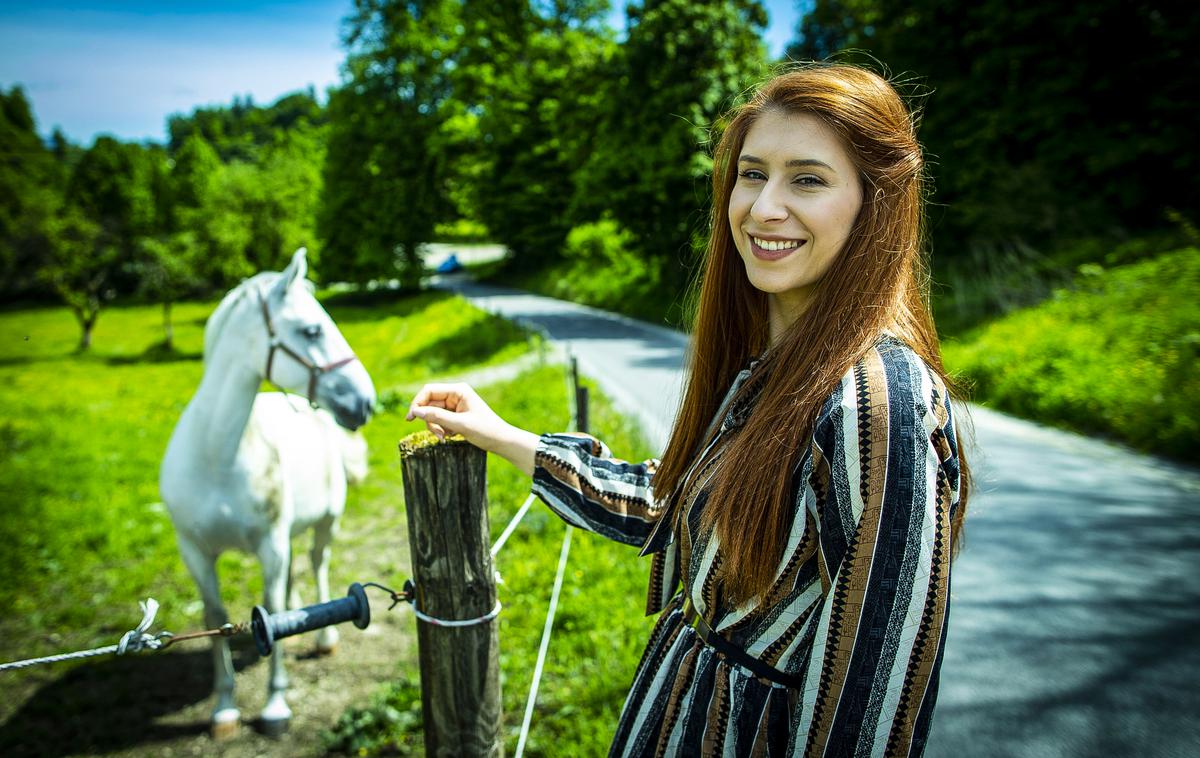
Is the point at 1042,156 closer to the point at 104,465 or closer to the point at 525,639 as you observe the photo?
the point at 525,639

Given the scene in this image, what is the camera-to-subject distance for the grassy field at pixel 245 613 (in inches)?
132

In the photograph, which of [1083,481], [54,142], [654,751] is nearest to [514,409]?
[1083,481]

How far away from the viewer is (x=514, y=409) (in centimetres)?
901

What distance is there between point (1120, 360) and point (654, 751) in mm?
8871

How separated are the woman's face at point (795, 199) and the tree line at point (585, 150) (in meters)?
0.17

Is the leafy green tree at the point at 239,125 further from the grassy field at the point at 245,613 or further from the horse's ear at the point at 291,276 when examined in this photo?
the horse's ear at the point at 291,276

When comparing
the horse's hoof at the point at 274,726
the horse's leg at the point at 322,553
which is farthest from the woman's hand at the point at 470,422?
the horse's leg at the point at 322,553

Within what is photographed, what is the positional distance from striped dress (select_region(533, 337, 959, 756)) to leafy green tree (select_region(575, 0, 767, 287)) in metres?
14.3

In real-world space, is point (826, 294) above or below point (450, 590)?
above

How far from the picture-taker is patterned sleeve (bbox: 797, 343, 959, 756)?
3.12ft

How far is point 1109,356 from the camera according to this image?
8.23 m

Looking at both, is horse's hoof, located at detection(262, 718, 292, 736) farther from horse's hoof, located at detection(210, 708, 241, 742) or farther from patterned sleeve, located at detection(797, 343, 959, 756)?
patterned sleeve, located at detection(797, 343, 959, 756)

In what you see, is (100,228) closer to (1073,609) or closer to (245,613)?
(245,613)

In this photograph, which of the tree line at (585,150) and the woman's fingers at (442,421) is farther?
the tree line at (585,150)
